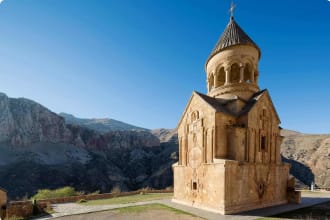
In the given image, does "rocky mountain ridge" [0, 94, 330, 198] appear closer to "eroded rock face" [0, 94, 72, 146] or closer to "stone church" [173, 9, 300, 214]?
"eroded rock face" [0, 94, 72, 146]

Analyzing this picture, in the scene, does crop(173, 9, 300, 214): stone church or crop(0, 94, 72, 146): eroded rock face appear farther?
crop(0, 94, 72, 146): eroded rock face

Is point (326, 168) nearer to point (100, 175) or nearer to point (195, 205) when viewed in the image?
point (195, 205)

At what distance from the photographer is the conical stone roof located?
14828mm

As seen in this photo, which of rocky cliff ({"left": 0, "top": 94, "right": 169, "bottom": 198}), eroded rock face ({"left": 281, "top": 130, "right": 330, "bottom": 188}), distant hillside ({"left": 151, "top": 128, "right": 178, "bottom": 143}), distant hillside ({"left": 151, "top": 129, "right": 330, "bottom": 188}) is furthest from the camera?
distant hillside ({"left": 151, "top": 128, "right": 178, "bottom": 143})

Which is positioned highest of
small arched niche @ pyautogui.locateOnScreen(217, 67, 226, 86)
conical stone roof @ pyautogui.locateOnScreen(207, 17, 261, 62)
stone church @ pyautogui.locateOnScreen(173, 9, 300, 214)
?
conical stone roof @ pyautogui.locateOnScreen(207, 17, 261, 62)

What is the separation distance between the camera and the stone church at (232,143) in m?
11.4

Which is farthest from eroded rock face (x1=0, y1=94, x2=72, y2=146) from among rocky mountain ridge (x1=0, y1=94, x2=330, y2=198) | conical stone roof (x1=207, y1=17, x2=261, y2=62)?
conical stone roof (x1=207, y1=17, x2=261, y2=62)

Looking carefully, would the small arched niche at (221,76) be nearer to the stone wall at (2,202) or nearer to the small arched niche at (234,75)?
the small arched niche at (234,75)

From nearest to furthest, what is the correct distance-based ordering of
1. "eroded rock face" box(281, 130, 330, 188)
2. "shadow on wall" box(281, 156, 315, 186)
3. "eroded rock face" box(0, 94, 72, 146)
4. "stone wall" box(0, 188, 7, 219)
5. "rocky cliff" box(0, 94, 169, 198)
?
"stone wall" box(0, 188, 7, 219), "rocky cliff" box(0, 94, 169, 198), "eroded rock face" box(281, 130, 330, 188), "shadow on wall" box(281, 156, 315, 186), "eroded rock face" box(0, 94, 72, 146)

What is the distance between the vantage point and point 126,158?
74.8 metres

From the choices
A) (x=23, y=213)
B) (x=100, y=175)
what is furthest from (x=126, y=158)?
(x=23, y=213)

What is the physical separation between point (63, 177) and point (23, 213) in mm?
45941

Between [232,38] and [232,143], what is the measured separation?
848cm

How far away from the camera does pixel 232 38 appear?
15.1 meters
